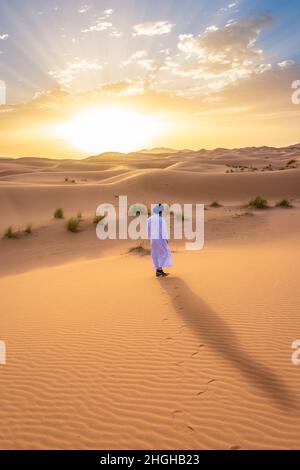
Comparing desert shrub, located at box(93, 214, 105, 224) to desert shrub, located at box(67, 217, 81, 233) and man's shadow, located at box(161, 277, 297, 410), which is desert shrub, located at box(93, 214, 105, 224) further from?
man's shadow, located at box(161, 277, 297, 410)

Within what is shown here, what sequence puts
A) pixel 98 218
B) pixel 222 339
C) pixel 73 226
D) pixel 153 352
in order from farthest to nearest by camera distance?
pixel 98 218 → pixel 73 226 → pixel 222 339 → pixel 153 352

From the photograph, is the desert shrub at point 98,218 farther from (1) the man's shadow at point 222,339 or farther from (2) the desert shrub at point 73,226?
(1) the man's shadow at point 222,339

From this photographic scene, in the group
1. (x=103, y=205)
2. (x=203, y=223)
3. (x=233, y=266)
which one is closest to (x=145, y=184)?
(x=103, y=205)

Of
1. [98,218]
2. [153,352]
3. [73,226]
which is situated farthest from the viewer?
[98,218]

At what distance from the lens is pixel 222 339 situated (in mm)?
5312

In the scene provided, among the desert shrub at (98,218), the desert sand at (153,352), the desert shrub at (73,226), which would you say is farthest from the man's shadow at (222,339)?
the desert shrub at (98,218)

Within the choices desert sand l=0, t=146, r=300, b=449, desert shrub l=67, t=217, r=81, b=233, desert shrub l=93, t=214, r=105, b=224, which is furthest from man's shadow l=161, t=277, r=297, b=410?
desert shrub l=93, t=214, r=105, b=224

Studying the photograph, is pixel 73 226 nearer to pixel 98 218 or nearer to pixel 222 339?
pixel 98 218

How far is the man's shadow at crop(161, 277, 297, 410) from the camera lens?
160 inches

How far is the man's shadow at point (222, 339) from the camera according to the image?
4.07 metres

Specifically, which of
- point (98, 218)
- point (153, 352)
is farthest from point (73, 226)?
point (153, 352)

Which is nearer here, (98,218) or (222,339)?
(222,339)
